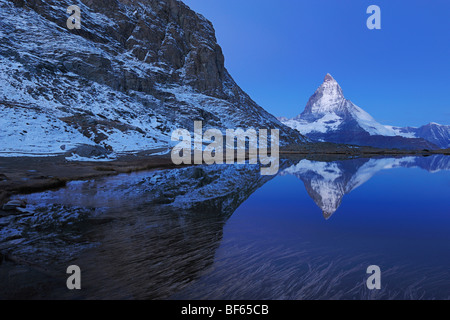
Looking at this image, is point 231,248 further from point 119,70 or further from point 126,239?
point 119,70

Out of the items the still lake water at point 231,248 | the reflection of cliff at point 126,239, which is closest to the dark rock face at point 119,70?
the reflection of cliff at point 126,239

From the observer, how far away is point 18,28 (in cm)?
11056

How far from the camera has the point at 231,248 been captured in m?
9.62

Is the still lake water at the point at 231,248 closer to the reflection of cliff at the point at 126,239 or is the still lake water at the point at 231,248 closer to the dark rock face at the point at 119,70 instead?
the reflection of cliff at the point at 126,239

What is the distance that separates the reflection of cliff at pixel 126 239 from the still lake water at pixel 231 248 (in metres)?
0.04

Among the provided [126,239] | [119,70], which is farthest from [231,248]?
[119,70]

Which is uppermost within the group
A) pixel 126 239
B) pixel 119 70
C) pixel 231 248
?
pixel 119 70

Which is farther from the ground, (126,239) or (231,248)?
(126,239)

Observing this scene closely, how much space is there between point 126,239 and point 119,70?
13448cm

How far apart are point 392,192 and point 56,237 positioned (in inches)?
1039

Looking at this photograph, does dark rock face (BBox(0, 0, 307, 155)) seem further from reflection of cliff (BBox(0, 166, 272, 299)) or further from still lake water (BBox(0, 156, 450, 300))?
still lake water (BBox(0, 156, 450, 300))

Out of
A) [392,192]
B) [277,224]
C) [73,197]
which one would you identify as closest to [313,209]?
[277,224]

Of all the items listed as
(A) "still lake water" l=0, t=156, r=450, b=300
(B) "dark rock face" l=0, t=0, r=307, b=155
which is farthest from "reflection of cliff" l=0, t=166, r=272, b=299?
(B) "dark rock face" l=0, t=0, r=307, b=155
